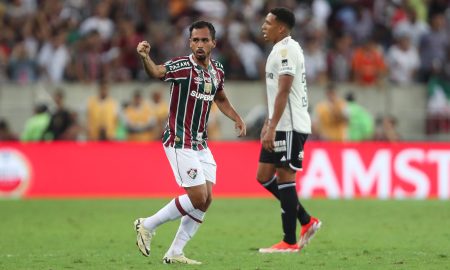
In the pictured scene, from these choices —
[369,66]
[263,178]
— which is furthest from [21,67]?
[263,178]

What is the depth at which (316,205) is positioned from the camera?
18906 mm

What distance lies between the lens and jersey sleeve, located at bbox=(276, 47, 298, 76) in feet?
37.1

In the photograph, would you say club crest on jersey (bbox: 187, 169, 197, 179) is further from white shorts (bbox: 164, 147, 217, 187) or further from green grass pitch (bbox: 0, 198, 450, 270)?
green grass pitch (bbox: 0, 198, 450, 270)

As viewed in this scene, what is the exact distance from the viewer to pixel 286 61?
1136 centimetres

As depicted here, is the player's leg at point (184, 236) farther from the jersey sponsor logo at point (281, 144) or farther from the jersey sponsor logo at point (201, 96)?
the jersey sponsor logo at point (281, 144)

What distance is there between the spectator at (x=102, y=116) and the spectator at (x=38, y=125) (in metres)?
0.95

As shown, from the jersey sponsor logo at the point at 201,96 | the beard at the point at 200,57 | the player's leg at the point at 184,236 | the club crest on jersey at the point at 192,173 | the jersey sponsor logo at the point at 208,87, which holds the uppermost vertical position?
the beard at the point at 200,57

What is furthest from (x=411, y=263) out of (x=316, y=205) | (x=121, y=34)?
(x=121, y=34)

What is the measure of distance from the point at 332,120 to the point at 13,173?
6.82m

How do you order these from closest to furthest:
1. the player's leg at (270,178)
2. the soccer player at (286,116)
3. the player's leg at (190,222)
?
the player's leg at (190,222) → the soccer player at (286,116) → the player's leg at (270,178)

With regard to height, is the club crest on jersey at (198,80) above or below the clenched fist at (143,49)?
below

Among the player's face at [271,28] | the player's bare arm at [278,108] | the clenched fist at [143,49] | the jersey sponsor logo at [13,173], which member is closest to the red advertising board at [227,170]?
the jersey sponsor logo at [13,173]

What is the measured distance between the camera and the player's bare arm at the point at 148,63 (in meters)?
9.75

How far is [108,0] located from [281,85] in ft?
46.1
